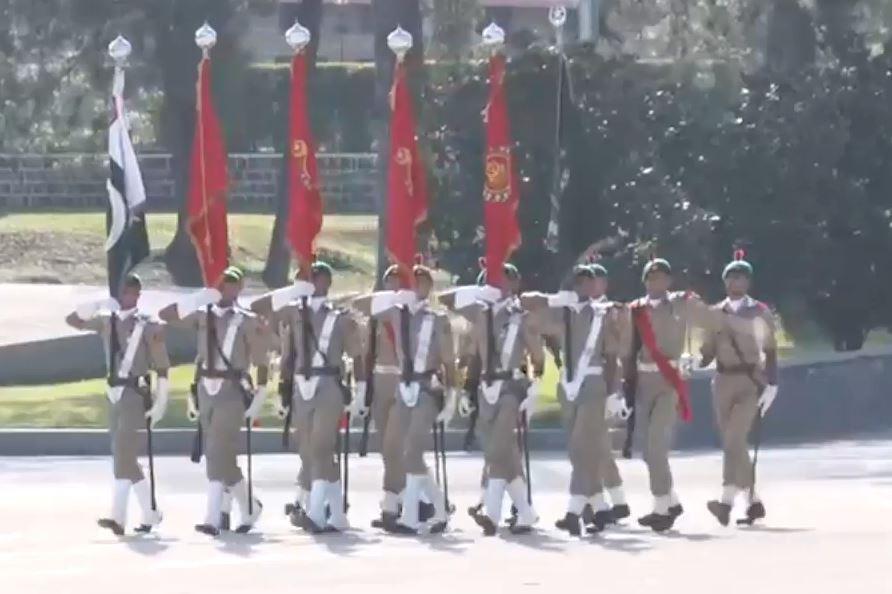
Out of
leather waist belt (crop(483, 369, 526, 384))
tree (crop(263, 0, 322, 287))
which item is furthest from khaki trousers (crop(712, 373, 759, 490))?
tree (crop(263, 0, 322, 287))

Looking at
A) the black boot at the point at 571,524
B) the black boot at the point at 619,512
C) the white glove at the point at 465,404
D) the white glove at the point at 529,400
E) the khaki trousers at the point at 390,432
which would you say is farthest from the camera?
the white glove at the point at 465,404

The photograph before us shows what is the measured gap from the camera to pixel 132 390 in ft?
57.9

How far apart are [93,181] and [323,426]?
40681 mm

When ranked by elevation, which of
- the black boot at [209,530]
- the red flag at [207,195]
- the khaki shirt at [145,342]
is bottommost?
the black boot at [209,530]

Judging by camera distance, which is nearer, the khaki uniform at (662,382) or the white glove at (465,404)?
the khaki uniform at (662,382)

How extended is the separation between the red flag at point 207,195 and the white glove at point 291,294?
4.02 ft

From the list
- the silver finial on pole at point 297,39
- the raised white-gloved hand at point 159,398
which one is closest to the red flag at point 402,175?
the silver finial on pole at point 297,39

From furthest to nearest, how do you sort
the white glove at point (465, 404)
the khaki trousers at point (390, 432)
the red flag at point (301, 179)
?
the red flag at point (301, 179)
the white glove at point (465, 404)
the khaki trousers at point (390, 432)

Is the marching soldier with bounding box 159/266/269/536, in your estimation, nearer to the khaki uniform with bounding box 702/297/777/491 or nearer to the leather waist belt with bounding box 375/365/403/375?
the leather waist belt with bounding box 375/365/403/375

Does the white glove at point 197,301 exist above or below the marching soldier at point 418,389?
above

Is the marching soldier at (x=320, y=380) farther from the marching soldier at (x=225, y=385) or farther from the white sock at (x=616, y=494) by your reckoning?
the white sock at (x=616, y=494)

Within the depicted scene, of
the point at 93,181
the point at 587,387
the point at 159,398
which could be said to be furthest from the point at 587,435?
the point at 93,181

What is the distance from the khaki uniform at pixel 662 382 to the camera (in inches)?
694

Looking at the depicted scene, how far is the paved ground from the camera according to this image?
1462cm
